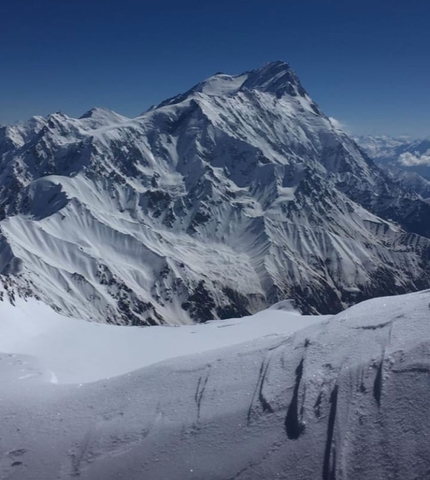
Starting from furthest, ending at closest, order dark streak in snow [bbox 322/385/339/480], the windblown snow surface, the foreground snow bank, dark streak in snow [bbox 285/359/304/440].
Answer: the foreground snow bank, dark streak in snow [bbox 285/359/304/440], the windblown snow surface, dark streak in snow [bbox 322/385/339/480]

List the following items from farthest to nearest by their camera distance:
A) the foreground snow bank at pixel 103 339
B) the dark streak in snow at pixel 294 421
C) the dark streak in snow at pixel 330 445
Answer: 1. the foreground snow bank at pixel 103 339
2. the dark streak in snow at pixel 294 421
3. the dark streak in snow at pixel 330 445

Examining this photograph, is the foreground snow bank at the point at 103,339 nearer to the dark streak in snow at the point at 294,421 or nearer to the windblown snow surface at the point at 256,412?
the windblown snow surface at the point at 256,412

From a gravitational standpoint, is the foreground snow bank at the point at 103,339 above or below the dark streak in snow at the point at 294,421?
above

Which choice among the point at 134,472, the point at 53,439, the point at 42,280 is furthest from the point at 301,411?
the point at 42,280

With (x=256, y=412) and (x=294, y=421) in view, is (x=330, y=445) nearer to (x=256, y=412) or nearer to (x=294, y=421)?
(x=294, y=421)

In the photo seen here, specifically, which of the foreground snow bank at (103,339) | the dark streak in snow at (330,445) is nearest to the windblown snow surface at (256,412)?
the dark streak in snow at (330,445)

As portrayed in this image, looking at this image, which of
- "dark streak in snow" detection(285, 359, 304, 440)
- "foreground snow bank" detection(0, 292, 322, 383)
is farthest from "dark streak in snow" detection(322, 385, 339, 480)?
"foreground snow bank" detection(0, 292, 322, 383)

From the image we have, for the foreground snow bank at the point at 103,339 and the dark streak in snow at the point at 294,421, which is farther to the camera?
the foreground snow bank at the point at 103,339

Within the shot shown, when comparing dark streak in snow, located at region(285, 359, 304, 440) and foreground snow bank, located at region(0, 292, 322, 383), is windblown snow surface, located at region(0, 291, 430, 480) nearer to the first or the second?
dark streak in snow, located at region(285, 359, 304, 440)

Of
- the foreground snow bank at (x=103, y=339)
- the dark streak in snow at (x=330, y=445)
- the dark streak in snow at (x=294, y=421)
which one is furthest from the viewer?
the foreground snow bank at (x=103, y=339)
